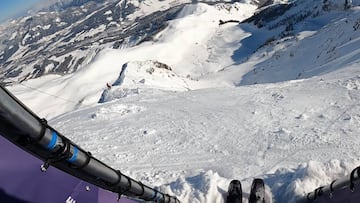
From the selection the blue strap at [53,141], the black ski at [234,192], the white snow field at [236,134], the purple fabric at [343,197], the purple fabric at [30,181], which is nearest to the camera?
the blue strap at [53,141]

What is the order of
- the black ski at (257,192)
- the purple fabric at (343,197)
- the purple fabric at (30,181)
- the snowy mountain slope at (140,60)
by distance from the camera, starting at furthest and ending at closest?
the snowy mountain slope at (140,60) → the black ski at (257,192) → the purple fabric at (343,197) → the purple fabric at (30,181)

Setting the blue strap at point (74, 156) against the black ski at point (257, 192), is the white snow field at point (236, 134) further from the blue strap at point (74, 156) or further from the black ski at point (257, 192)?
the blue strap at point (74, 156)

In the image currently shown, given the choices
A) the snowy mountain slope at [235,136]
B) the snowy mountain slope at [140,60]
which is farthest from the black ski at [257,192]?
the snowy mountain slope at [140,60]

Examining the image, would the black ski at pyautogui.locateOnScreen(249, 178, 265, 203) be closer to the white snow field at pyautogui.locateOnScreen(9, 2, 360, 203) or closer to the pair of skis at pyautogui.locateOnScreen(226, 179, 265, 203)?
the pair of skis at pyautogui.locateOnScreen(226, 179, 265, 203)

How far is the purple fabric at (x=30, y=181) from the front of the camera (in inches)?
158

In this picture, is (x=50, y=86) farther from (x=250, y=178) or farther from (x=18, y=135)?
(x=18, y=135)

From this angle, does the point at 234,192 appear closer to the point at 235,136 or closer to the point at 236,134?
the point at 235,136

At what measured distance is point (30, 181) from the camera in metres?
4.23

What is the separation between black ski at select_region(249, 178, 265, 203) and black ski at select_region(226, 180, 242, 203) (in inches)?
9.5

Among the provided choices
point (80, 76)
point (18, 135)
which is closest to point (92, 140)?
point (18, 135)

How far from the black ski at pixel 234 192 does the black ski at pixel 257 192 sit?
0.79 ft

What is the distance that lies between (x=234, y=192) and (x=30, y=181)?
4638 mm

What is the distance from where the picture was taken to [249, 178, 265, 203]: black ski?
7.54 m

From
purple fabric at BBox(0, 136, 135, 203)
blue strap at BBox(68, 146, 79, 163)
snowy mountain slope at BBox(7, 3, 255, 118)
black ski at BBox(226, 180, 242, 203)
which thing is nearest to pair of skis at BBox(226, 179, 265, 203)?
black ski at BBox(226, 180, 242, 203)
